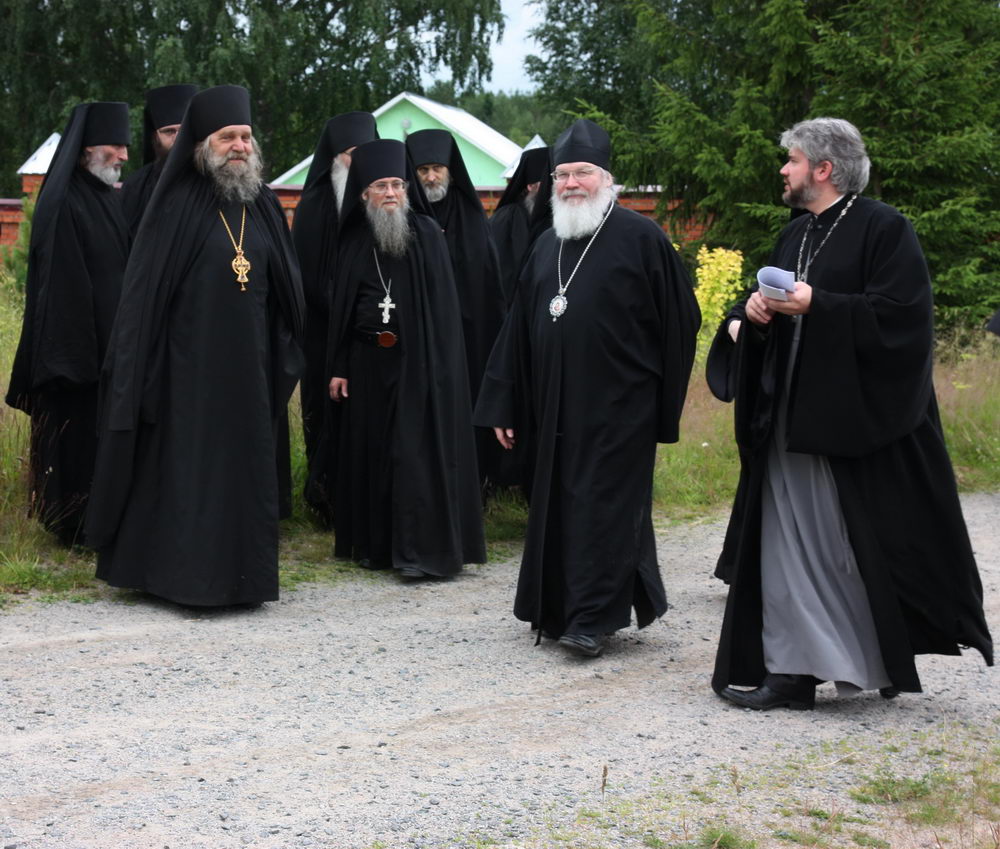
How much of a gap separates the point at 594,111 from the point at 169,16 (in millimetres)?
16123

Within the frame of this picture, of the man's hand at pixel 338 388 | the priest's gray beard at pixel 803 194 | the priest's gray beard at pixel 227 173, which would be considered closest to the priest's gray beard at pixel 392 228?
the man's hand at pixel 338 388

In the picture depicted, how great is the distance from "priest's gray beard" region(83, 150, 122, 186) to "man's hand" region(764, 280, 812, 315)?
4323 mm

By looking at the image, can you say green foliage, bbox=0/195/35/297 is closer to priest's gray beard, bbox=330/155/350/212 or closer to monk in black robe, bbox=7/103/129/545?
priest's gray beard, bbox=330/155/350/212

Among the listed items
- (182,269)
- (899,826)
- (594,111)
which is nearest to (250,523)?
(182,269)

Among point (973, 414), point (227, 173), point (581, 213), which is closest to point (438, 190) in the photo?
point (227, 173)

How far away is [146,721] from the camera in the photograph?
5.25m

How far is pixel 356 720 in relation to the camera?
17.5 feet

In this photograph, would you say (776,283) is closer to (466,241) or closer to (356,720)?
(356,720)

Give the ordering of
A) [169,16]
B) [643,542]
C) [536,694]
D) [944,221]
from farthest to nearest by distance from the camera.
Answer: [169,16], [944,221], [643,542], [536,694]

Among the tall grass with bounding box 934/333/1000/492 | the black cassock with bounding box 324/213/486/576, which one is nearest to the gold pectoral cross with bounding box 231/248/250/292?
the black cassock with bounding box 324/213/486/576

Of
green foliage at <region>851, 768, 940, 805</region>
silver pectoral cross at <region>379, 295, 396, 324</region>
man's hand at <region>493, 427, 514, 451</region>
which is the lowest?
green foliage at <region>851, 768, 940, 805</region>

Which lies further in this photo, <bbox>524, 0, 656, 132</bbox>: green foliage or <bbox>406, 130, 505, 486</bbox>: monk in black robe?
<bbox>524, 0, 656, 132</bbox>: green foliage

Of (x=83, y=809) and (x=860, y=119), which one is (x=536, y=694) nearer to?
(x=83, y=809)

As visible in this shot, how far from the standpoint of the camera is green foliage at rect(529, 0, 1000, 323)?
16922mm
